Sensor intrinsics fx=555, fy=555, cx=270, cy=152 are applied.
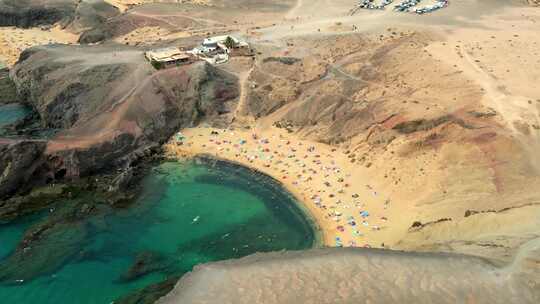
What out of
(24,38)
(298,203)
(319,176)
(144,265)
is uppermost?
(24,38)

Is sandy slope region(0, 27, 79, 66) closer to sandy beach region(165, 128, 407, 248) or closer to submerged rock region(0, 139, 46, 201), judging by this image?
submerged rock region(0, 139, 46, 201)

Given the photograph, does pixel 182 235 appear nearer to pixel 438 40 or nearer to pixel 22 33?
pixel 438 40

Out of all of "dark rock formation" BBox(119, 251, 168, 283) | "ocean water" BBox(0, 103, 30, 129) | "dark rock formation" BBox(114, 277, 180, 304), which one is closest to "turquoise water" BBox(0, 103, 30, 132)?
"ocean water" BBox(0, 103, 30, 129)

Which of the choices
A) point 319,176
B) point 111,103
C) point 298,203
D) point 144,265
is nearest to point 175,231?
point 144,265

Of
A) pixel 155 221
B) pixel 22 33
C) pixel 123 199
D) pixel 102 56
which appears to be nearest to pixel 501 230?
pixel 155 221

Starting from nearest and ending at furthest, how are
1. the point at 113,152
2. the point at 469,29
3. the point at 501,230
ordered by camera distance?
the point at 501,230
the point at 113,152
the point at 469,29

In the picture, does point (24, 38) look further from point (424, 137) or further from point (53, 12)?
point (424, 137)
